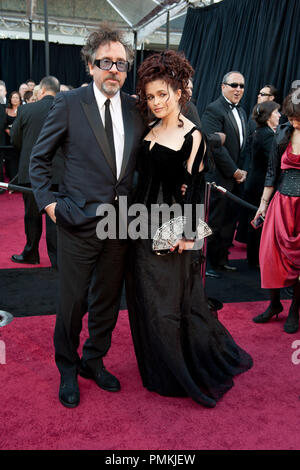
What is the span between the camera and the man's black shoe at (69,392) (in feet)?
7.29

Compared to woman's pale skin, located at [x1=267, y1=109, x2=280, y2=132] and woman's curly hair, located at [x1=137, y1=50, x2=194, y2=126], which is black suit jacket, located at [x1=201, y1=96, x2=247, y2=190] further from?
woman's curly hair, located at [x1=137, y1=50, x2=194, y2=126]

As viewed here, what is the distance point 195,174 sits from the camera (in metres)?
2.17

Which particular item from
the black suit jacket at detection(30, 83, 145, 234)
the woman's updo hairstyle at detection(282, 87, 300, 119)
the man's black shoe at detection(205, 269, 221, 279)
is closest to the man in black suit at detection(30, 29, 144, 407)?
the black suit jacket at detection(30, 83, 145, 234)

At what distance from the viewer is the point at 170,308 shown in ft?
7.36

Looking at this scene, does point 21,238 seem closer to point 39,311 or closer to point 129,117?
point 39,311

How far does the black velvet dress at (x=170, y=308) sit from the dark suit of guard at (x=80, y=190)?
106mm

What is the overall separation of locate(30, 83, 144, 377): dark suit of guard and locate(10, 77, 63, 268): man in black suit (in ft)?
6.01

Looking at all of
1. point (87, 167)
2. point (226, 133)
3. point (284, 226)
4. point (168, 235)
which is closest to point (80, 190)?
point (87, 167)

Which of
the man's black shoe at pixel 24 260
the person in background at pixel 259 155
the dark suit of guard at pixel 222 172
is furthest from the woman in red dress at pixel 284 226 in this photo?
the man's black shoe at pixel 24 260

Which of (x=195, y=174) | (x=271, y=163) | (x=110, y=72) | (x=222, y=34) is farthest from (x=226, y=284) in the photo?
(x=222, y=34)

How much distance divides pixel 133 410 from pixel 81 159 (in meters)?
1.21

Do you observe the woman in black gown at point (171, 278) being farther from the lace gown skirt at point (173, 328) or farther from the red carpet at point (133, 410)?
the red carpet at point (133, 410)

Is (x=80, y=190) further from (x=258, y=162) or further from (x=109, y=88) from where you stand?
(x=258, y=162)
